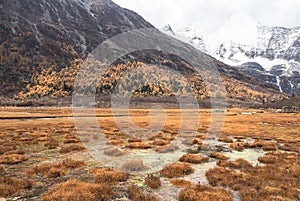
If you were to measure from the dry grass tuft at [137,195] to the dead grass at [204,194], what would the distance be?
1277mm

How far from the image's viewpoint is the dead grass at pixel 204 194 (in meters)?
8.97

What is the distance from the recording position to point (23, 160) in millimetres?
14836

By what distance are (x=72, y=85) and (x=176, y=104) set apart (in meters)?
73.2

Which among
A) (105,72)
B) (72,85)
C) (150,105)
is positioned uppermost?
(105,72)

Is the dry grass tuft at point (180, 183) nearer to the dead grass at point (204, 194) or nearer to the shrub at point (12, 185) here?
the dead grass at point (204, 194)

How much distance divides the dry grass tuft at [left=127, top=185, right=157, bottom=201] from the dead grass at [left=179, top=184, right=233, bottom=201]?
1277mm

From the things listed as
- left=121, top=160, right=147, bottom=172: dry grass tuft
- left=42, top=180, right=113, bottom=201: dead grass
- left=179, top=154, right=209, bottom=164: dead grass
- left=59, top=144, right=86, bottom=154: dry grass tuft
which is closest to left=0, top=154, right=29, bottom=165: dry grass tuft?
left=59, top=144, right=86, bottom=154: dry grass tuft

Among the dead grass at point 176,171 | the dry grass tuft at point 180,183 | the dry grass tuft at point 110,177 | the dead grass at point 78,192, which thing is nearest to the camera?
the dead grass at point 78,192

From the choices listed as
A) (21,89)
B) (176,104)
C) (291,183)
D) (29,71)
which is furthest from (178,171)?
(29,71)

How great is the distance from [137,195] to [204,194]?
105 inches

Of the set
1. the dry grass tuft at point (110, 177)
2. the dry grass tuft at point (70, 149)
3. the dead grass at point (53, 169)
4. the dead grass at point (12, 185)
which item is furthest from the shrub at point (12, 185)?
the dry grass tuft at point (70, 149)

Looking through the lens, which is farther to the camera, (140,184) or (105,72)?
(105,72)

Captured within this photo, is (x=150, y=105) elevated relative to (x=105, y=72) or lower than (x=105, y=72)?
lower

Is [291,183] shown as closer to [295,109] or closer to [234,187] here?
[234,187]
